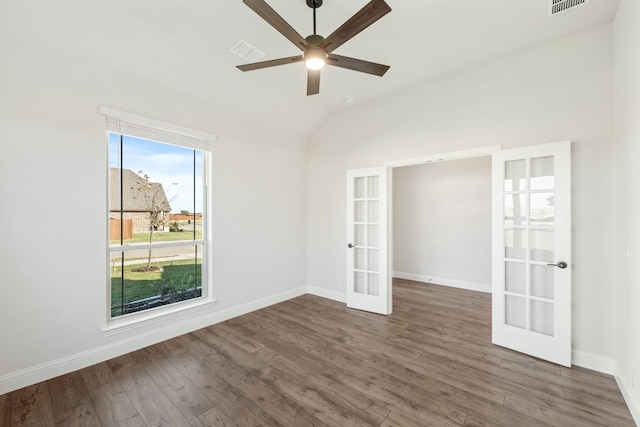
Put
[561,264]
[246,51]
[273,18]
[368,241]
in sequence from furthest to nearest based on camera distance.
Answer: [368,241]
[246,51]
[561,264]
[273,18]

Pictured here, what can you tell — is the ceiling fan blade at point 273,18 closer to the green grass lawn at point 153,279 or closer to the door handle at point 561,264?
the green grass lawn at point 153,279

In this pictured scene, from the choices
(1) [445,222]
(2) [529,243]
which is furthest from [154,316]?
(1) [445,222]

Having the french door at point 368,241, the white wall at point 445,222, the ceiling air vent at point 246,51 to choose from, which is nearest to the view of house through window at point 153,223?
the ceiling air vent at point 246,51

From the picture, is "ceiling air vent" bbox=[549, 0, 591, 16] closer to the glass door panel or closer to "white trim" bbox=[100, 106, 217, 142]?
the glass door panel

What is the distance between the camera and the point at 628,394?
2131 millimetres

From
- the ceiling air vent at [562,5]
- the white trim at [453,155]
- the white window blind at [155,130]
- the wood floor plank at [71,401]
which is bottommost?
the wood floor plank at [71,401]

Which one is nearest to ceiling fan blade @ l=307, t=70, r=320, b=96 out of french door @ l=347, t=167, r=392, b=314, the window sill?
french door @ l=347, t=167, r=392, b=314

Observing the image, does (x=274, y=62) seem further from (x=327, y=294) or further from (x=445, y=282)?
(x=445, y=282)

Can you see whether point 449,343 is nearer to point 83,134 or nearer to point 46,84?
point 83,134

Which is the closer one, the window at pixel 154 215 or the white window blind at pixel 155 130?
the white window blind at pixel 155 130

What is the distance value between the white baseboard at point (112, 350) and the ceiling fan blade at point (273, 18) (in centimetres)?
345

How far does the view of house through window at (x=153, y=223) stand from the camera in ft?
10.0

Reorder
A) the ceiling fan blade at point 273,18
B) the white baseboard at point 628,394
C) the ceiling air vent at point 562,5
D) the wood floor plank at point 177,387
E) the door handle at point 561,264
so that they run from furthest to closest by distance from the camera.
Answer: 1. the door handle at point 561,264
2. the ceiling air vent at point 562,5
3. the wood floor plank at point 177,387
4. the white baseboard at point 628,394
5. the ceiling fan blade at point 273,18

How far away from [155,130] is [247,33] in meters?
1.56
